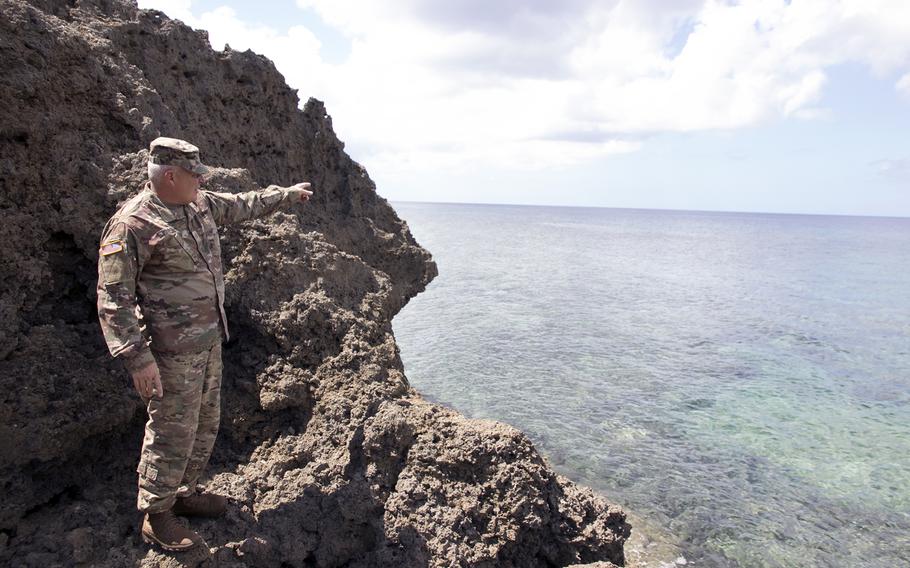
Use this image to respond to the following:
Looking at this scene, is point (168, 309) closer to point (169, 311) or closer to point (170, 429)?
point (169, 311)

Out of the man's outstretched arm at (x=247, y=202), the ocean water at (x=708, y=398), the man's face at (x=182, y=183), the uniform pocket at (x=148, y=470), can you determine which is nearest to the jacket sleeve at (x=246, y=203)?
the man's outstretched arm at (x=247, y=202)

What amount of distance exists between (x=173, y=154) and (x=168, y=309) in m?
0.91

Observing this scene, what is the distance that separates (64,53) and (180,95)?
1305 millimetres

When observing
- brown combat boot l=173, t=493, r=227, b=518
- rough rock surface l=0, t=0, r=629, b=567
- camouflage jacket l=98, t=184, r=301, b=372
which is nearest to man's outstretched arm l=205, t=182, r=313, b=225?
camouflage jacket l=98, t=184, r=301, b=372

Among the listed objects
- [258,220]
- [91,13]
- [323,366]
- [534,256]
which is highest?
[91,13]

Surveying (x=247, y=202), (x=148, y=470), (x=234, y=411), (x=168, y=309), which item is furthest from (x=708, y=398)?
(x=168, y=309)

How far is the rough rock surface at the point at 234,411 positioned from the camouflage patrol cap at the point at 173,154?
4.54 feet

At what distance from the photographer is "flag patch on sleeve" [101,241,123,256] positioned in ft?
10.3

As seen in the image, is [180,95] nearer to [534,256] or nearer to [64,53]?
[64,53]

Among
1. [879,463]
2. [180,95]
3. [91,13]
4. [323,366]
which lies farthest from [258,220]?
[879,463]

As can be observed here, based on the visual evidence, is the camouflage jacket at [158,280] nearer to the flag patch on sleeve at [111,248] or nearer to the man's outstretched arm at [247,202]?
the flag patch on sleeve at [111,248]

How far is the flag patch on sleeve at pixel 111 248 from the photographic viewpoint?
3134 millimetres

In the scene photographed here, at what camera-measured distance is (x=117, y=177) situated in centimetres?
450

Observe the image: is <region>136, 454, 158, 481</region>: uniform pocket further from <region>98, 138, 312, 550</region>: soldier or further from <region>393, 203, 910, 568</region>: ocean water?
<region>393, 203, 910, 568</region>: ocean water
